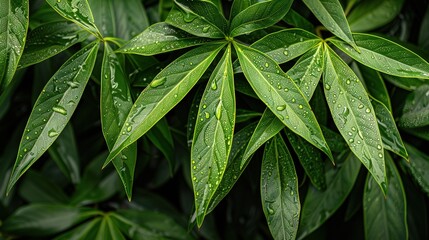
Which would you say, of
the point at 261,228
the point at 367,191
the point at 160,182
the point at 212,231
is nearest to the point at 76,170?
the point at 160,182

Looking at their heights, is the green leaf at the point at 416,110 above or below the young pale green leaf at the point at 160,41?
below

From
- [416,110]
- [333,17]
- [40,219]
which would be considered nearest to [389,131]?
[416,110]

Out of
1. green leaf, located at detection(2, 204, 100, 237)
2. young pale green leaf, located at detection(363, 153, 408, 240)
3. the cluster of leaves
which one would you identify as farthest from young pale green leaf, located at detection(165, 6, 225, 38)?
green leaf, located at detection(2, 204, 100, 237)

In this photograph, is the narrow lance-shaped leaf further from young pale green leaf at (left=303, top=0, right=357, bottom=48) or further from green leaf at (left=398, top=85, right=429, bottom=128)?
green leaf at (left=398, top=85, right=429, bottom=128)

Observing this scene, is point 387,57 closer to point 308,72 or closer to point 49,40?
point 308,72

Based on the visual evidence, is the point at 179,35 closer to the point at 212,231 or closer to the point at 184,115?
the point at 184,115

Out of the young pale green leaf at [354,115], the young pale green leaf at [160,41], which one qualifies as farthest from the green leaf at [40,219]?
the young pale green leaf at [354,115]

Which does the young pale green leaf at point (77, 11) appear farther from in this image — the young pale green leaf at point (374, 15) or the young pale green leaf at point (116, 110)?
the young pale green leaf at point (374, 15)

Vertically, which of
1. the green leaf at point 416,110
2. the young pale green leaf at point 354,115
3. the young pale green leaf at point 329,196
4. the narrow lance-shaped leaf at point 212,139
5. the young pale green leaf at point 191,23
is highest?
the young pale green leaf at point 191,23
